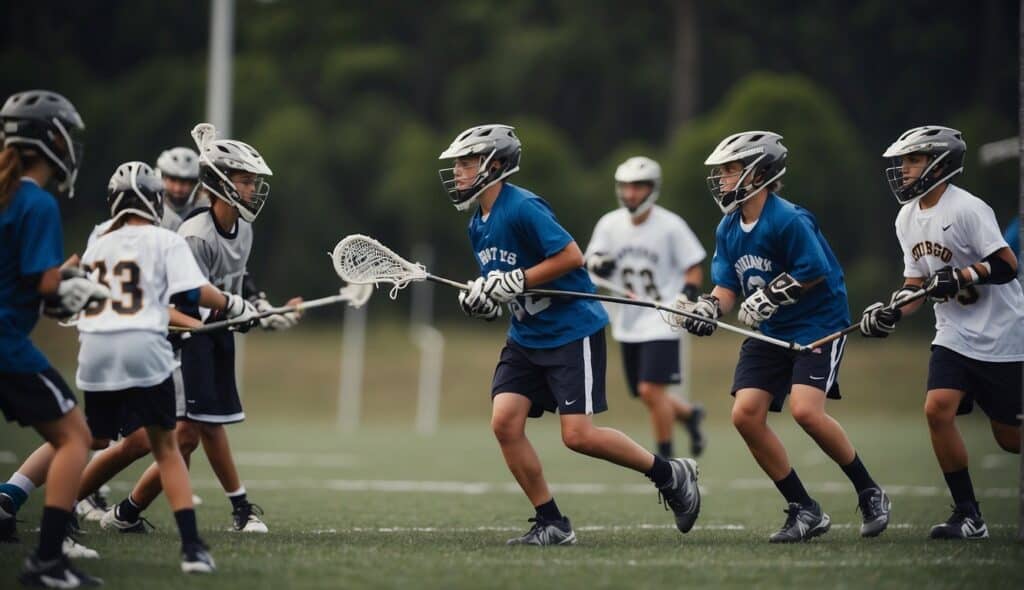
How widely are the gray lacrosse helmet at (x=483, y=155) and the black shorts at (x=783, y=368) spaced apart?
64.7 inches

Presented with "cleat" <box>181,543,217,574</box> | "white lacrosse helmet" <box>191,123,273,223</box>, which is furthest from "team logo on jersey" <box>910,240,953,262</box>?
"cleat" <box>181,543,217,574</box>

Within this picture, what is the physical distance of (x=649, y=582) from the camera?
18.7 ft

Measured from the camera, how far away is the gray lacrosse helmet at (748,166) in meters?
7.30

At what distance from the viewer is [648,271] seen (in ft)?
38.1

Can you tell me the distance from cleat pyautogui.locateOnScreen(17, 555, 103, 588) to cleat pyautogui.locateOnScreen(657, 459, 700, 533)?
9.81ft

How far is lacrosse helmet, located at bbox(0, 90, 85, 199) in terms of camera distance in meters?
5.93

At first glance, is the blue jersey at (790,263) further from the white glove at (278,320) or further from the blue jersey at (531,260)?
the white glove at (278,320)

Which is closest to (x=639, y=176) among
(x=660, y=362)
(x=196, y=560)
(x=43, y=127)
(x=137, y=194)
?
(x=660, y=362)

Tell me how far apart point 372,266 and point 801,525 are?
8.73 ft

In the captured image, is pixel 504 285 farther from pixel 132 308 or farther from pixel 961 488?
pixel 961 488

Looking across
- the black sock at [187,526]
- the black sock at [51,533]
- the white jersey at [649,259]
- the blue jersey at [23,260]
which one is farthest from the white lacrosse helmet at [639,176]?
the black sock at [51,533]

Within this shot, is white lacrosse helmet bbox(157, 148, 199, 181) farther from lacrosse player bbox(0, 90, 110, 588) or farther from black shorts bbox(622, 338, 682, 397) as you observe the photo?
black shorts bbox(622, 338, 682, 397)

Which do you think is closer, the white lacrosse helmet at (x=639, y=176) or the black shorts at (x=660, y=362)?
the black shorts at (x=660, y=362)

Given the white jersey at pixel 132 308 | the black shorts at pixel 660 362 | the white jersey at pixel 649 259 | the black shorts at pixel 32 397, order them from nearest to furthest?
the black shorts at pixel 32 397, the white jersey at pixel 132 308, the black shorts at pixel 660 362, the white jersey at pixel 649 259
